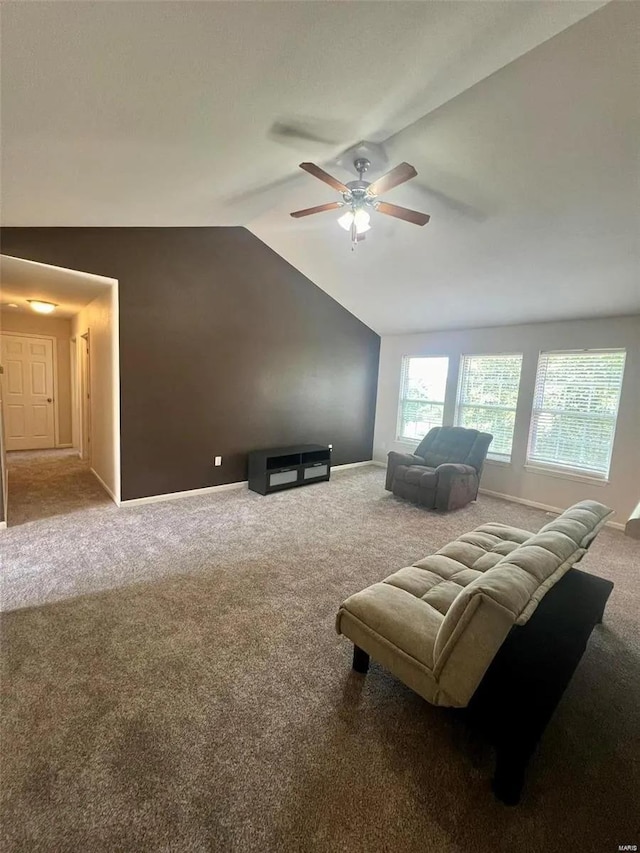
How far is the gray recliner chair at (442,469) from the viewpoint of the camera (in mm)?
4152

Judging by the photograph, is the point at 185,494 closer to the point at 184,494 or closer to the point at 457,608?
the point at 184,494

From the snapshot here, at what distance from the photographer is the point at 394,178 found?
2.19m

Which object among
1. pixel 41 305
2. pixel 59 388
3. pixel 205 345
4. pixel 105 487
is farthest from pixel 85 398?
pixel 205 345

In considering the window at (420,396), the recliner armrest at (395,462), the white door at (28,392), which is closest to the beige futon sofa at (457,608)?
the recliner armrest at (395,462)

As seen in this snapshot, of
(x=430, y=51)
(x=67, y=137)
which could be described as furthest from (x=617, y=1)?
(x=67, y=137)

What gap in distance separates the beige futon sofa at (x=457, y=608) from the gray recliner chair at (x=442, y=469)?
2.03 metres

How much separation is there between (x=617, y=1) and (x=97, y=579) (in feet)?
13.4

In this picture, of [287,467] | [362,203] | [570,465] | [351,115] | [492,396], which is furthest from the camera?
[492,396]

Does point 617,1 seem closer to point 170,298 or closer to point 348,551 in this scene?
point 348,551

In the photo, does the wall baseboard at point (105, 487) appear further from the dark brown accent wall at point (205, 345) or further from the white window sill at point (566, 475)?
the white window sill at point (566, 475)

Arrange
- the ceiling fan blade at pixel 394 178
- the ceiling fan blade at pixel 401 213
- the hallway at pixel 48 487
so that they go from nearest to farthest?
the ceiling fan blade at pixel 394 178
the ceiling fan blade at pixel 401 213
the hallway at pixel 48 487

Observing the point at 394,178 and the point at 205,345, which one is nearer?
the point at 394,178

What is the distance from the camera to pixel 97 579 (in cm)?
252

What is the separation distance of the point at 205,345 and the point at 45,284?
1723mm
